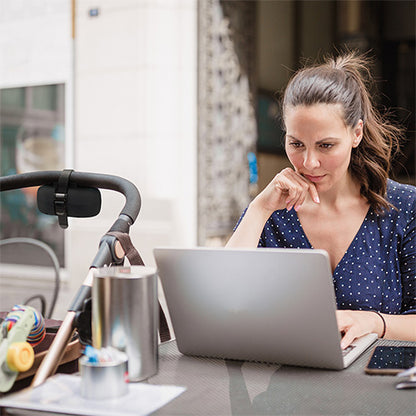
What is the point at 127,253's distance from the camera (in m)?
1.04

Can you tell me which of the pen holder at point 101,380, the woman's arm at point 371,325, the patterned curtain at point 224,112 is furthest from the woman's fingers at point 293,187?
the patterned curtain at point 224,112

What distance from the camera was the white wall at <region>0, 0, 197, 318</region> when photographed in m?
4.50

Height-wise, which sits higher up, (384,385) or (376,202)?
(376,202)

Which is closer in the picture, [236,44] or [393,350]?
[393,350]

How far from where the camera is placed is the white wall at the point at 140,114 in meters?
4.50

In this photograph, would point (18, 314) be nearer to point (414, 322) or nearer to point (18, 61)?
point (414, 322)

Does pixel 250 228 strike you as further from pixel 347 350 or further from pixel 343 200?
pixel 347 350

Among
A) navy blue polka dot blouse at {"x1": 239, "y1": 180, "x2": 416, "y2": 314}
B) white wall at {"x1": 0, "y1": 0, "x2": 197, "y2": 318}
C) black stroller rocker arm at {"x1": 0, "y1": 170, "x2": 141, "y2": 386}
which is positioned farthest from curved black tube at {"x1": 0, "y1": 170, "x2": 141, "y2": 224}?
white wall at {"x1": 0, "y1": 0, "x2": 197, "y2": 318}

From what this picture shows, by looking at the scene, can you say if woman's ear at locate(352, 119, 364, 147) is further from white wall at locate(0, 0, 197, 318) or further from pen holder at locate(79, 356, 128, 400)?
white wall at locate(0, 0, 197, 318)

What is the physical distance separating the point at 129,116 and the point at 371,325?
11.5 feet

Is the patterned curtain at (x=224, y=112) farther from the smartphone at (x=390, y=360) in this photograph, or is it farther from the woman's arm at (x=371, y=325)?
the smartphone at (x=390, y=360)

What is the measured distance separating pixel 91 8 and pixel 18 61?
0.96m

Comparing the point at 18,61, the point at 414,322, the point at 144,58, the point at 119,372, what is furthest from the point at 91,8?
the point at 119,372

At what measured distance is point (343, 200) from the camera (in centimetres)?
174
